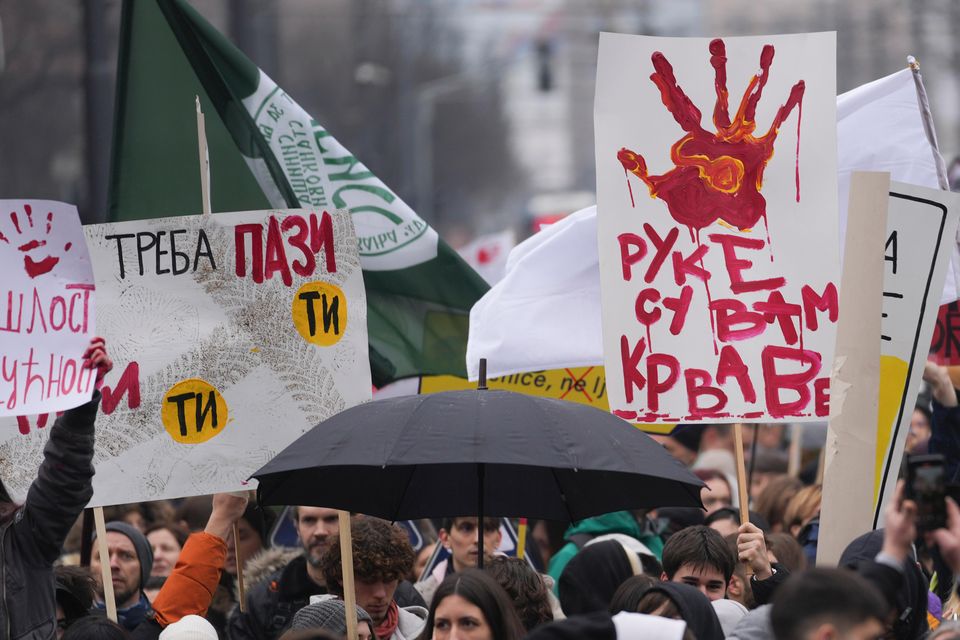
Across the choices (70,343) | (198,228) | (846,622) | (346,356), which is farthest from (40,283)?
(846,622)

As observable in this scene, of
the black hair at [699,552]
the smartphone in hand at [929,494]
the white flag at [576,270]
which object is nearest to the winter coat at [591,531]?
the white flag at [576,270]

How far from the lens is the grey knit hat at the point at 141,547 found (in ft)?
20.7

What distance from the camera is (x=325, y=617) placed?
504 cm

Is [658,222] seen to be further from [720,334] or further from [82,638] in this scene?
[82,638]

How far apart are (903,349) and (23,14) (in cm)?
2095

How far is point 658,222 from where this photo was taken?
550cm

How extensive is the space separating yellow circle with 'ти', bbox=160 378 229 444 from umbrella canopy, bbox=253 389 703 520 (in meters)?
0.45

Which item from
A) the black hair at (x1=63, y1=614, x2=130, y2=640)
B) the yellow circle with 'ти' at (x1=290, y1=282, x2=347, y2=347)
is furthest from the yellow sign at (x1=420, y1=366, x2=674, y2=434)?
the black hair at (x1=63, y1=614, x2=130, y2=640)

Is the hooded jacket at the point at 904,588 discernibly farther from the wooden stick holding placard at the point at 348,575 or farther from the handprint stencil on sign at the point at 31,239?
the handprint stencil on sign at the point at 31,239

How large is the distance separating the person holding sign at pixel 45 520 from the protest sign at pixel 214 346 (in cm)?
81

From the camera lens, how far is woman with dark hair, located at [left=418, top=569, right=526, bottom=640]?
445 cm

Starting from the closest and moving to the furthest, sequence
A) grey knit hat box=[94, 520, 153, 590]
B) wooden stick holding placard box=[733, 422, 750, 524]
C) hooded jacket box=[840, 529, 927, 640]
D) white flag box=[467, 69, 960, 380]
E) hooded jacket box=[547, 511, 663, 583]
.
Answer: hooded jacket box=[840, 529, 927, 640] < wooden stick holding placard box=[733, 422, 750, 524] < white flag box=[467, 69, 960, 380] < grey knit hat box=[94, 520, 153, 590] < hooded jacket box=[547, 511, 663, 583]

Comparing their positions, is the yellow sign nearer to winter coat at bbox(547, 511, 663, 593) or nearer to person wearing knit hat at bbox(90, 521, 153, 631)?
winter coat at bbox(547, 511, 663, 593)

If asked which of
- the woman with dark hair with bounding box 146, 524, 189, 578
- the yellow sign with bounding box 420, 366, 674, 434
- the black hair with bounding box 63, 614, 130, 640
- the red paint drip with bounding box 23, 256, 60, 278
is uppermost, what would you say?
the red paint drip with bounding box 23, 256, 60, 278
